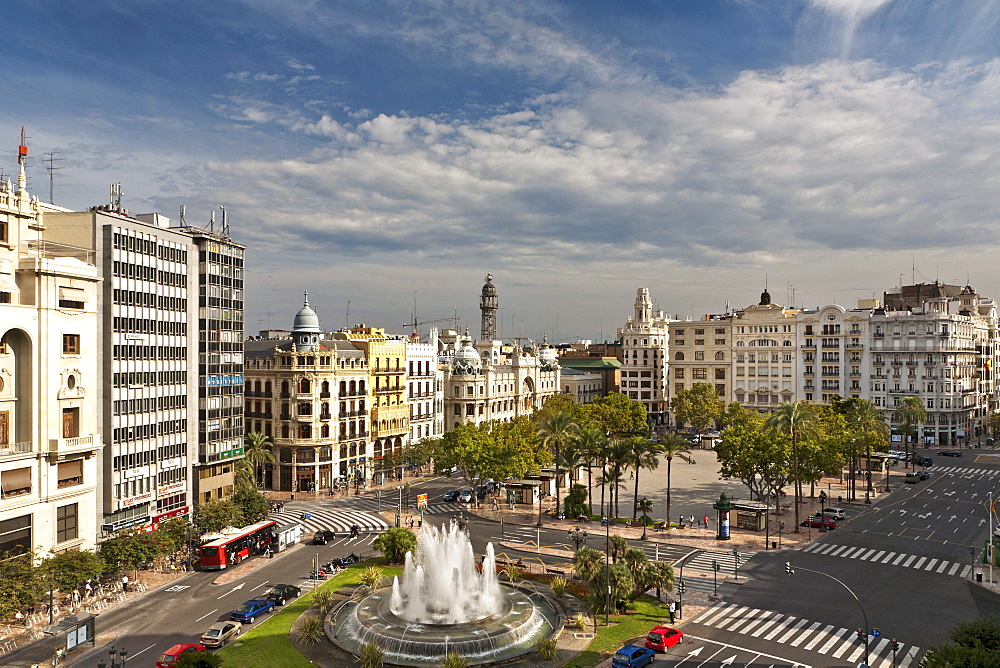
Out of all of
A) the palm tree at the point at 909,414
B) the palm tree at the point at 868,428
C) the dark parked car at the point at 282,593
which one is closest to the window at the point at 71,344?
the dark parked car at the point at 282,593

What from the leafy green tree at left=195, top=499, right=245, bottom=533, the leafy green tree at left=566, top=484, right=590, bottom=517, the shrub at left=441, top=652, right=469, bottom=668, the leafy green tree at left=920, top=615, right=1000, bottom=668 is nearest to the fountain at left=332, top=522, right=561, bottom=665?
the shrub at left=441, top=652, right=469, bottom=668

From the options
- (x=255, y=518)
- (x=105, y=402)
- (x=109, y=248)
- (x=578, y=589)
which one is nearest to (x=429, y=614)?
(x=578, y=589)

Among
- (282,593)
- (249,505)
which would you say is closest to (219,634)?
(282,593)

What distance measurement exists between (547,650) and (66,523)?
47.6m

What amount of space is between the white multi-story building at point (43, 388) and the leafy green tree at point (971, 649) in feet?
223

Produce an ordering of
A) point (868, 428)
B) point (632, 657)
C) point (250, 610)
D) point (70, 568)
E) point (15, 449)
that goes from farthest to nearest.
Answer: point (868, 428), point (15, 449), point (70, 568), point (250, 610), point (632, 657)

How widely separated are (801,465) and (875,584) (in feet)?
98.5

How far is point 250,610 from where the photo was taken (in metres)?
57.8

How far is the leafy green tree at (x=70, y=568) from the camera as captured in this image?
196 ft

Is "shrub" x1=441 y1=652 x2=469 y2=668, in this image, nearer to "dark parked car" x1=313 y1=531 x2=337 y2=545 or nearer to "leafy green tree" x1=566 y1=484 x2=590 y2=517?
"dark parked car" x1=313 y1=531 x2=337 y2=545

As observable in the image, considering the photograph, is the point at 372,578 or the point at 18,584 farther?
the point at 372,578

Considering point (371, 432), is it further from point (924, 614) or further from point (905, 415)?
point (905, 415)

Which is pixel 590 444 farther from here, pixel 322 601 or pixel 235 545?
pixel 322 601

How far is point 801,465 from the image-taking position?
9444 centimetres
